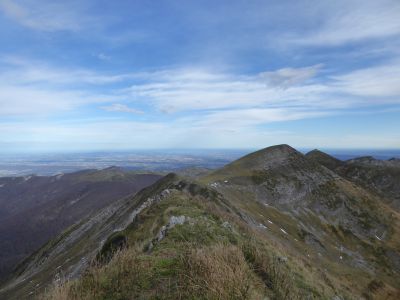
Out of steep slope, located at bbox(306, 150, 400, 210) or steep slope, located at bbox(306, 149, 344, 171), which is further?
steep slope, located at bbox(306, 149, 344, 171)

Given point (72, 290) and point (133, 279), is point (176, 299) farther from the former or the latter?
point (72, 290)

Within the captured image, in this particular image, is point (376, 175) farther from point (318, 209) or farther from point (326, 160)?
point (318, 209)

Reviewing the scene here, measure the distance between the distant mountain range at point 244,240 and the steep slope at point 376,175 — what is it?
36cm

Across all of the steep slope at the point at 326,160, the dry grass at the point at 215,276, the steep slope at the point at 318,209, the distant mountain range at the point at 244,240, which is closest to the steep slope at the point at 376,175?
the steep slope at the point at 326,160

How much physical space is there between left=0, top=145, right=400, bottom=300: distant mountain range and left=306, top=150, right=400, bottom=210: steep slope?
1.18 feet

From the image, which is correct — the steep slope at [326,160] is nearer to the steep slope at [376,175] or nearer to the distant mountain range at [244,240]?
the steep slope at [376,175]

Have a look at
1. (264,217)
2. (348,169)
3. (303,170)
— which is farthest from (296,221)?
(348,169)

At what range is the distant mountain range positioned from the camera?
9.56 meters

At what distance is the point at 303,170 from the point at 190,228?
232 ft

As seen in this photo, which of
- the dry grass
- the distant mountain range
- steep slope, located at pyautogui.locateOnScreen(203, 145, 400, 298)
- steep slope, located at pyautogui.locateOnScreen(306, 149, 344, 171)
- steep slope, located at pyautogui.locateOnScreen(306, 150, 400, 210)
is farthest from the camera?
steep slope, located at pyautogui.locateOnScreen(306, 149, 344, 171)

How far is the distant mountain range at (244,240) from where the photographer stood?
31.4ft

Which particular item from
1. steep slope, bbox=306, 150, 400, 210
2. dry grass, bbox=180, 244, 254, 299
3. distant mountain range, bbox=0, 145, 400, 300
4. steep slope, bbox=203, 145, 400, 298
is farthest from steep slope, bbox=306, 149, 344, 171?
dry grass, bbox=180, 244, 254, 299

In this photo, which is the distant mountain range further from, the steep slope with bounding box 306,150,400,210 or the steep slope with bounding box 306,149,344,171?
the steep slope with bounding box 306,149,344,171

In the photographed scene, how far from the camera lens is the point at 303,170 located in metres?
84.9
